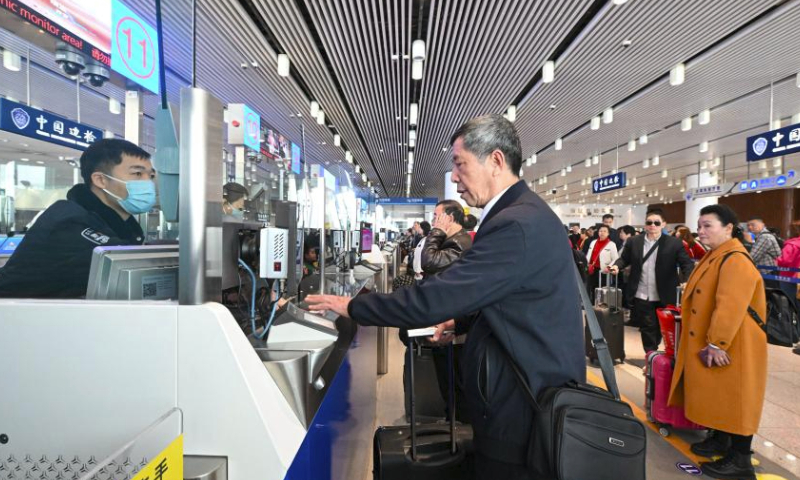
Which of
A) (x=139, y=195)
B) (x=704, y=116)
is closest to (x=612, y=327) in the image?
(x=139, y=195)

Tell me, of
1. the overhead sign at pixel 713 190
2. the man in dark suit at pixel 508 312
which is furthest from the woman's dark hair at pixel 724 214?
the overhead sign at pixel 713 190

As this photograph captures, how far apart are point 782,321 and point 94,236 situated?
12.6ft

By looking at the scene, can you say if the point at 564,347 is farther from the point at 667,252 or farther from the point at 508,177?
the point at 667,252

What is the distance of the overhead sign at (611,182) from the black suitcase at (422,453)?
13.8 meters

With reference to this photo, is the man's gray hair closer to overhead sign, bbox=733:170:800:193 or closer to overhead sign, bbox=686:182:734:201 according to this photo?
overhead sign, bbox=733:170:800:193

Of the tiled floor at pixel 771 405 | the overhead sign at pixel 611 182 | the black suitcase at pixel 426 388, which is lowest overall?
the tiled floor at pixel 771 405

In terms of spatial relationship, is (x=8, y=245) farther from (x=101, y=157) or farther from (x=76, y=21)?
(x=101, y=157)

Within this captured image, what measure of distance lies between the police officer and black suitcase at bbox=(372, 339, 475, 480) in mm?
1161

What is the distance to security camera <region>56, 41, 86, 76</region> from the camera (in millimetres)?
3542

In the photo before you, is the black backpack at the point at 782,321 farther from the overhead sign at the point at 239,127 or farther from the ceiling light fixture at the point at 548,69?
the ceiling light fixture at the point at 548,69

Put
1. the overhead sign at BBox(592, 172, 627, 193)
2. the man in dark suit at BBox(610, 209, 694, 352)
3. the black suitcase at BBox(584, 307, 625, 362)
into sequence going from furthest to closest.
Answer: the overhead sign at BBox(592, 172, 627, 193)
the black suitcase at BBox(584, 307, 625, 362)
the man in dark suit at BBox(610, 209, 694, 352)

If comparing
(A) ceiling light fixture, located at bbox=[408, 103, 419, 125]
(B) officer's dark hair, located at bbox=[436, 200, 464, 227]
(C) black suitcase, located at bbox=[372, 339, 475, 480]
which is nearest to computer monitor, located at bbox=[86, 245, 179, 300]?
(C) black suitcase, located at bbox=[372, 339, 475, 480]

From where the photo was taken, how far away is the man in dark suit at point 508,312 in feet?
4.00

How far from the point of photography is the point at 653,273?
A: 14.9 feet
